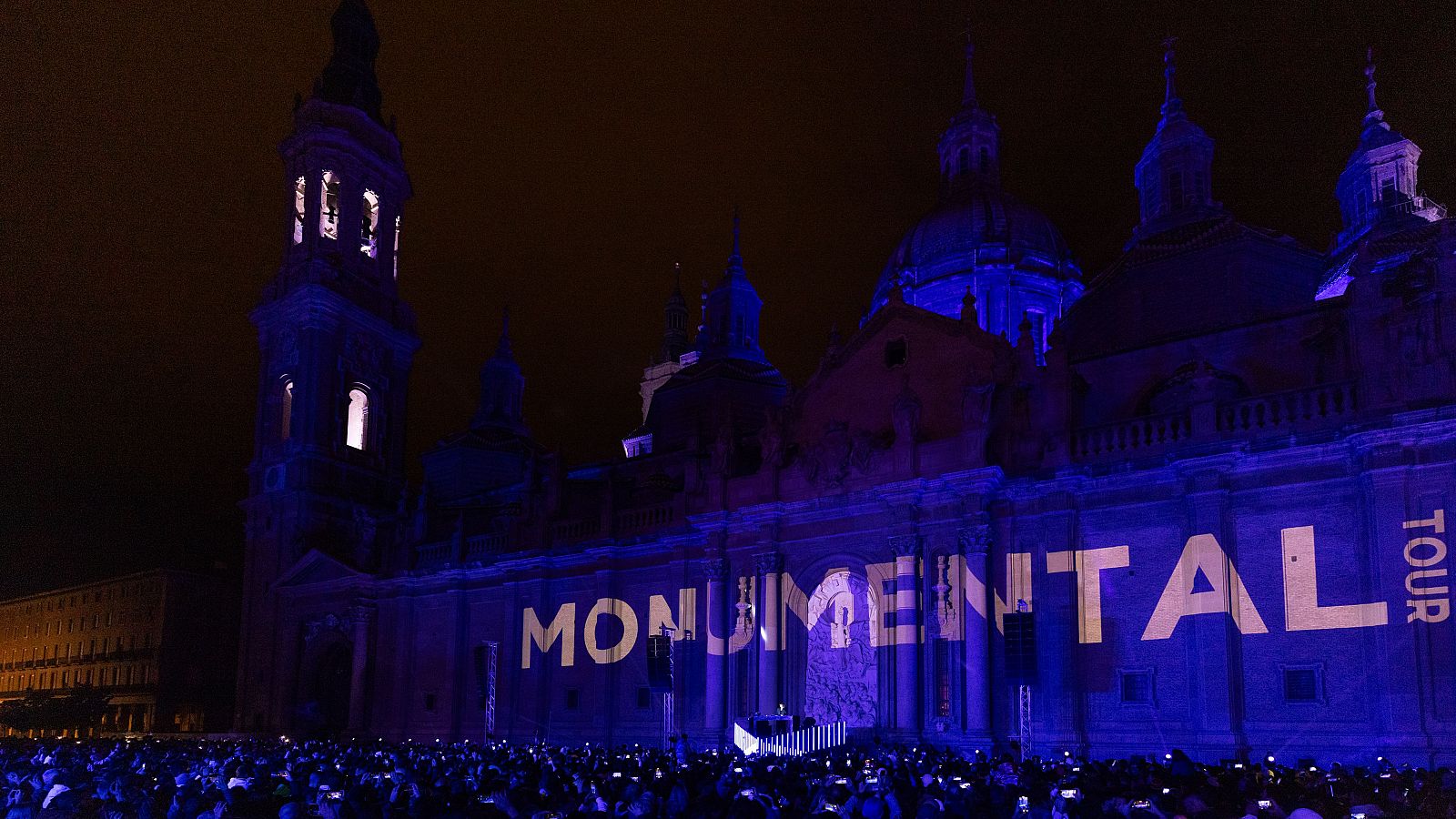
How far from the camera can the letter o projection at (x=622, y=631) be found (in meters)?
40.8

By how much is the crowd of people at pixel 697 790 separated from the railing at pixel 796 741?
6.75m

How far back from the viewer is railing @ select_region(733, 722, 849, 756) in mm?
31328

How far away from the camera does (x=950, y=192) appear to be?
5506 centimetres

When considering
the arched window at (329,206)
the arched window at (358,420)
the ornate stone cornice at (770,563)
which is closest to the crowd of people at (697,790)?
the ornate stone cornice at (770,563)

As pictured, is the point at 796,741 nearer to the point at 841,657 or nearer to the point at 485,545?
the point at 841,657

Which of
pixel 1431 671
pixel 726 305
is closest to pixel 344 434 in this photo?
pixel 726 305

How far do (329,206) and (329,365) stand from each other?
812cm

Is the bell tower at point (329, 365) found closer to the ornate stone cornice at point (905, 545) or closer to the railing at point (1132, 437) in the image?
the ornate stone cornice at point (905, 545)

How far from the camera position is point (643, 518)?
41.3 meters

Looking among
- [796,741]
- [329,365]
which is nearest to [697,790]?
[796,741]

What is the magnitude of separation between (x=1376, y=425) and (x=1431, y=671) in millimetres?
5355

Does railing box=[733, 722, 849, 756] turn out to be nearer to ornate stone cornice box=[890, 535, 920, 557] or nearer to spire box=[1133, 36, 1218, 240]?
ornate stone cornice box=[890, 535, 920, 557]

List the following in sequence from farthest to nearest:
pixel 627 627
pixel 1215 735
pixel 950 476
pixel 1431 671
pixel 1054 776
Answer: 1. pixel 627 627
2. pixel 950 476
3. pixel 1215 735
4. pixel 1431 671
5. pixel 1054 776

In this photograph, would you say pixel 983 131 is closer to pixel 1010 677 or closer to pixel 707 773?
pixel 1010 677
